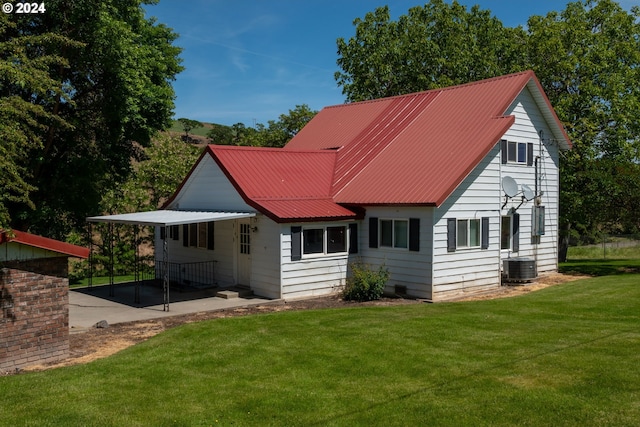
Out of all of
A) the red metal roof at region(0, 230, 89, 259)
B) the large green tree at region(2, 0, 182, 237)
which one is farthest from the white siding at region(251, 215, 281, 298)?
the large green tree at region(2, 0, 182, 237)

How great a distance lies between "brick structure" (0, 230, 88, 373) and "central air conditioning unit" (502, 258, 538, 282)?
15.1m

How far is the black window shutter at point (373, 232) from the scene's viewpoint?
1955cm

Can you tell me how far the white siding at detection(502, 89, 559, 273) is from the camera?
21906 mm

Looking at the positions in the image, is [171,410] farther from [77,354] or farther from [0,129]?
[0,129]

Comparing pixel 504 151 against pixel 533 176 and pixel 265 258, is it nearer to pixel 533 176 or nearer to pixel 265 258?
pixel 533 176

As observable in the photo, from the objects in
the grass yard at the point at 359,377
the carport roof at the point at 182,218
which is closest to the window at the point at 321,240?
the carport roof at the point at 182,218

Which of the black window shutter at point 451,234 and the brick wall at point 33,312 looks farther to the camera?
the black window shutter at point 451,234

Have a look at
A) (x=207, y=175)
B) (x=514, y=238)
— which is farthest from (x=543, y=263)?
(x=207, y=175)

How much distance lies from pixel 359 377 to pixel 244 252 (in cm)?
1096

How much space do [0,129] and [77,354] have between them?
472 centimetres

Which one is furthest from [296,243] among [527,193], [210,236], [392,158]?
[527,193]

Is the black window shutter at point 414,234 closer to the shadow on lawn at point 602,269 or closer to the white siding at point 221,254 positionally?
the white siding at point 221,254

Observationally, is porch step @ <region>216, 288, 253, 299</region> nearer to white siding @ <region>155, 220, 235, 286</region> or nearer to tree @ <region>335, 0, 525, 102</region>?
white siding @ <region>155, 220, 235, 286</region>

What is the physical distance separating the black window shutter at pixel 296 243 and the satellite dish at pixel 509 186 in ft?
25.2
